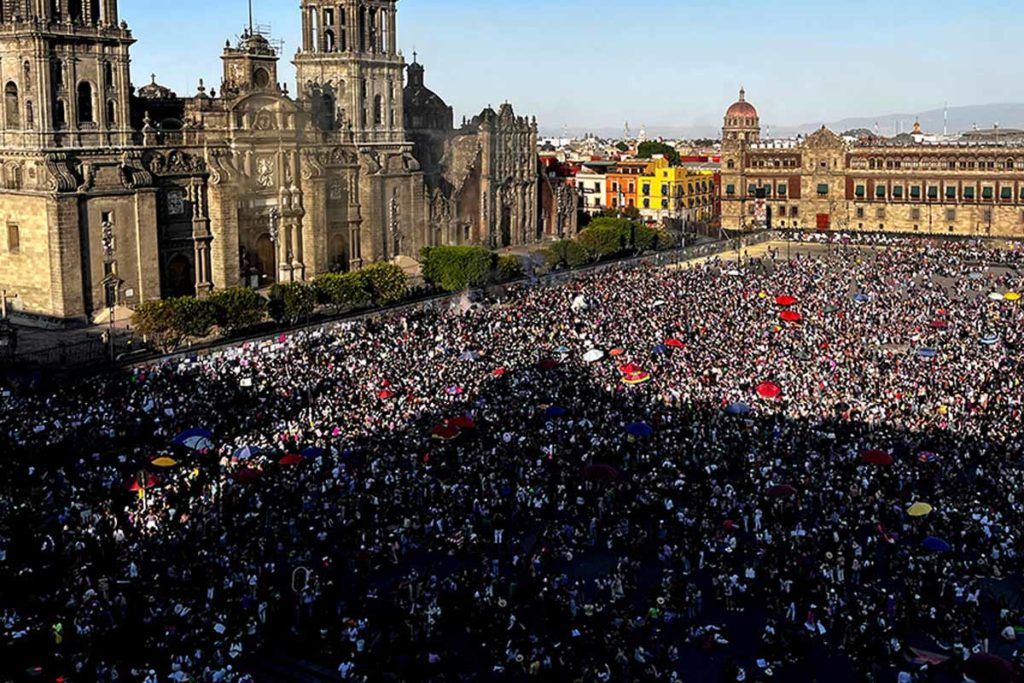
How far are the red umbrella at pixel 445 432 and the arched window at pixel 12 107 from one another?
111ft

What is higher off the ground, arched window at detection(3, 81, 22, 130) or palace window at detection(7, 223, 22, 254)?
arched window at detection(3, 81, 22, 130)

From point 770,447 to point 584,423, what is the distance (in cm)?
643

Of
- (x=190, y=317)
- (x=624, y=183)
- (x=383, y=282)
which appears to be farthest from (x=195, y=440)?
(x=624, y=183)

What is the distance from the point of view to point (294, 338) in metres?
53.0

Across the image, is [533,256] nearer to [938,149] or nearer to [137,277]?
[137,277]

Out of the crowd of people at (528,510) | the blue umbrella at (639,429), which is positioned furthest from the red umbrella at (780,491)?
the blue umbrella at (639,429)

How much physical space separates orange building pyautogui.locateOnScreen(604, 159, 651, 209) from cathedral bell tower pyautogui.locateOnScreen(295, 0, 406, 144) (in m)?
41.8

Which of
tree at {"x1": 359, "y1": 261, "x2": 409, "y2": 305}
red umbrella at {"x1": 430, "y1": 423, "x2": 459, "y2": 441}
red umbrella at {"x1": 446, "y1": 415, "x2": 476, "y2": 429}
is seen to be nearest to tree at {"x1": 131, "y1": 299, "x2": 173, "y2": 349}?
tree at {"x1": 359, "y1": 261, "x2": 409, "y2": 305}

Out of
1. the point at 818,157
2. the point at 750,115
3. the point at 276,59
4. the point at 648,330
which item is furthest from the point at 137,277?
the point at 750,115

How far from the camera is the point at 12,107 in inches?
2324

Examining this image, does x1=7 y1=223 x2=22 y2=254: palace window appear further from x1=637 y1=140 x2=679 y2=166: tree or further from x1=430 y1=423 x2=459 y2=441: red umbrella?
x1=637 y1=140 x2=679 y2=166: tree

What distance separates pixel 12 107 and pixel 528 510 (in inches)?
1597

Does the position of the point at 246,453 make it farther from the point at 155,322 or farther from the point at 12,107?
the point at 12,107

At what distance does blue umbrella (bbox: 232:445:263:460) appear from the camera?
35250 mm
